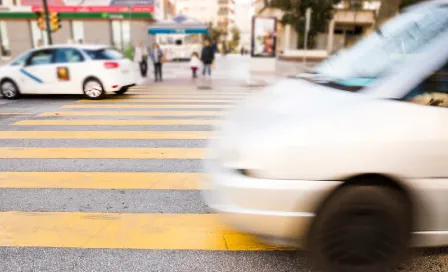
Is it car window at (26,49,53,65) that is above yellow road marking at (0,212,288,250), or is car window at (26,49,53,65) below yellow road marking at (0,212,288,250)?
above

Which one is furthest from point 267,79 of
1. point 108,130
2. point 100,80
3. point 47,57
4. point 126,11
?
point 126,11

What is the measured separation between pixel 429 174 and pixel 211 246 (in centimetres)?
180

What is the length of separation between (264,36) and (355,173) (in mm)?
16879

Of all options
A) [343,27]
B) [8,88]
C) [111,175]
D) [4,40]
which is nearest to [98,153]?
[111,175]

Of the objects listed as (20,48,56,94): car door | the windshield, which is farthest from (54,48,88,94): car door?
the windshield

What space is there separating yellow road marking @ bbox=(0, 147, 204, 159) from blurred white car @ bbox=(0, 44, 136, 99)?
5.27 m

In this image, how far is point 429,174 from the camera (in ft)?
7.78

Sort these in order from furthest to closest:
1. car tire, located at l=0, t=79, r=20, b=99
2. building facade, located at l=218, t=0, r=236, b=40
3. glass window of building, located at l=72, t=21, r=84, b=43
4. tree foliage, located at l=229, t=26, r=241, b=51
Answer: building facade, located at l=218, t=0, r=236, b=40 → tree foliage, located at l=229, t=26, r=241, b=51 → glass window of building, located at l=72, t=21, r=84, b=43 → car tire, located at l=0, t=79, r=20, b=99

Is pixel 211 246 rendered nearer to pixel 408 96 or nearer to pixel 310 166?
pixel 310 166

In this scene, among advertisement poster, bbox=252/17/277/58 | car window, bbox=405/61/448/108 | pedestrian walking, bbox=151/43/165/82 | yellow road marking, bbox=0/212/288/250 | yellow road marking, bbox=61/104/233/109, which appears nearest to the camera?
car window, bbox=405/61/448/108

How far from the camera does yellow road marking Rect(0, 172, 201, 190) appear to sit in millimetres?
4520

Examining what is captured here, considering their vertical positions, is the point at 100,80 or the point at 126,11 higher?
the point at 126,11

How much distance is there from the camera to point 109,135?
693 cm

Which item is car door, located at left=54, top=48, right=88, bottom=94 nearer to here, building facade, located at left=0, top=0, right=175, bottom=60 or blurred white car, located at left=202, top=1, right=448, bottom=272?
blurred white car, located at left=202, top=1, right=448, bottom=272
